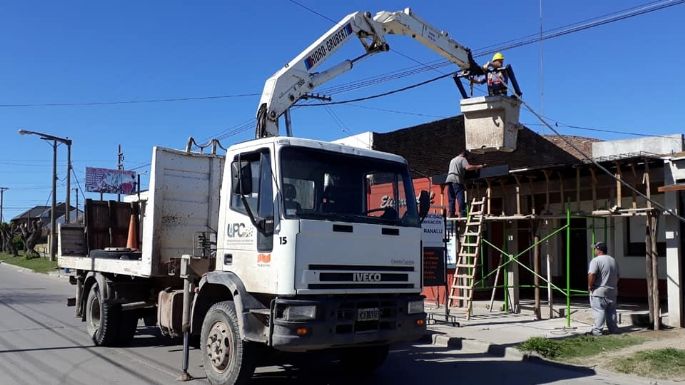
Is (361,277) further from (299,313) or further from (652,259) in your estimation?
(652,259)

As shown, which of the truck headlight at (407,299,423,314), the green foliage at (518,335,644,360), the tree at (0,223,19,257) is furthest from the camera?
the tree at (0,223,19,257)

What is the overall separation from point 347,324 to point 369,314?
0.32 meters

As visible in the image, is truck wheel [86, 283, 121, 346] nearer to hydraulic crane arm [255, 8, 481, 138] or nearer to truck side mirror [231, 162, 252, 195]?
hydraulic crane arm [255, 8, 481, 138]

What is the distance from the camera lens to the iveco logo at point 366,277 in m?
6.96

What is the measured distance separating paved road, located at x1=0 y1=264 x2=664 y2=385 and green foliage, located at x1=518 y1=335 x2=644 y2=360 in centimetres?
47

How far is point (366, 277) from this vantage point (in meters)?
7.05

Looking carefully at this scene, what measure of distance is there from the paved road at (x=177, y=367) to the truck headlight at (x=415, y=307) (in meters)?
1.24

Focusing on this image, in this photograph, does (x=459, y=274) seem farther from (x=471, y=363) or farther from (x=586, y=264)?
(x=586, y=264)

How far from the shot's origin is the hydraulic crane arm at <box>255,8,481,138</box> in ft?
32.2

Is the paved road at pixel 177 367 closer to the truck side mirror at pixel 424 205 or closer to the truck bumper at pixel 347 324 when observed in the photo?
the truck bumper at pixel 347 324

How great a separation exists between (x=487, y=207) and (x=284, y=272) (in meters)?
8.56

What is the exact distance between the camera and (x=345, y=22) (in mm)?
11008

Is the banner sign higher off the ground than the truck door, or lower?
higher

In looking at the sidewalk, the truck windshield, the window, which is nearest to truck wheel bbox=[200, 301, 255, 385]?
the window
